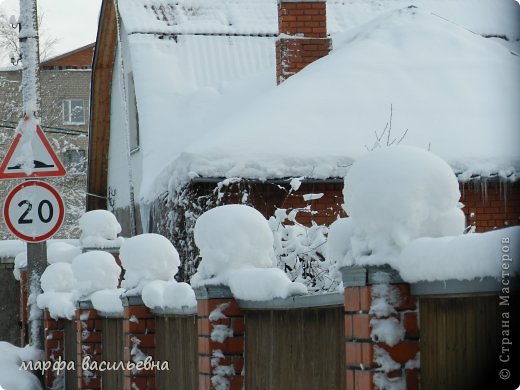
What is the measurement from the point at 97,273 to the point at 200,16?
28.9 ft

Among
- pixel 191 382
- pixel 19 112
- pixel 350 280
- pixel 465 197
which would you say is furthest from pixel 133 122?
pixel 19 112

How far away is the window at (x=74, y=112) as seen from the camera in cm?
4719

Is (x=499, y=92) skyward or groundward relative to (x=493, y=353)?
skyward

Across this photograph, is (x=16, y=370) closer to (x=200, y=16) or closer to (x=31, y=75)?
(x=31, y=75)

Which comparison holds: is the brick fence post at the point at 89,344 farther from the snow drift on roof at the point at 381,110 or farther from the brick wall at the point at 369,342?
the brick wall at the point at 369,342

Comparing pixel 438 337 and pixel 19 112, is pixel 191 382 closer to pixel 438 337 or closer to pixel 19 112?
pixel 438 337

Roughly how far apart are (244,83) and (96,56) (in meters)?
4.34

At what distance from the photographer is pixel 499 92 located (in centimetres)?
1371

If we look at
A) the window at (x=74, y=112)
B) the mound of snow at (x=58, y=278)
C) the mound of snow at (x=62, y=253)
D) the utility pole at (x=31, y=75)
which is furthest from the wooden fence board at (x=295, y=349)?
the window at (x=74, y=112)

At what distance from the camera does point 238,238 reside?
640 cm

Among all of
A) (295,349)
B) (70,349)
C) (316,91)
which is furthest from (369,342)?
(316,91)

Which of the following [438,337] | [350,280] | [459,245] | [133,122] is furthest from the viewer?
[133,122]

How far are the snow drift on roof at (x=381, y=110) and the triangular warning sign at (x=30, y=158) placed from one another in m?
2.31

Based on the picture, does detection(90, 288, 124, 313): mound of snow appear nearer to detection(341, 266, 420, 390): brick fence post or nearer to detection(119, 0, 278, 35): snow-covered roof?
detection(341, 266, 420, 390): brick fence post
